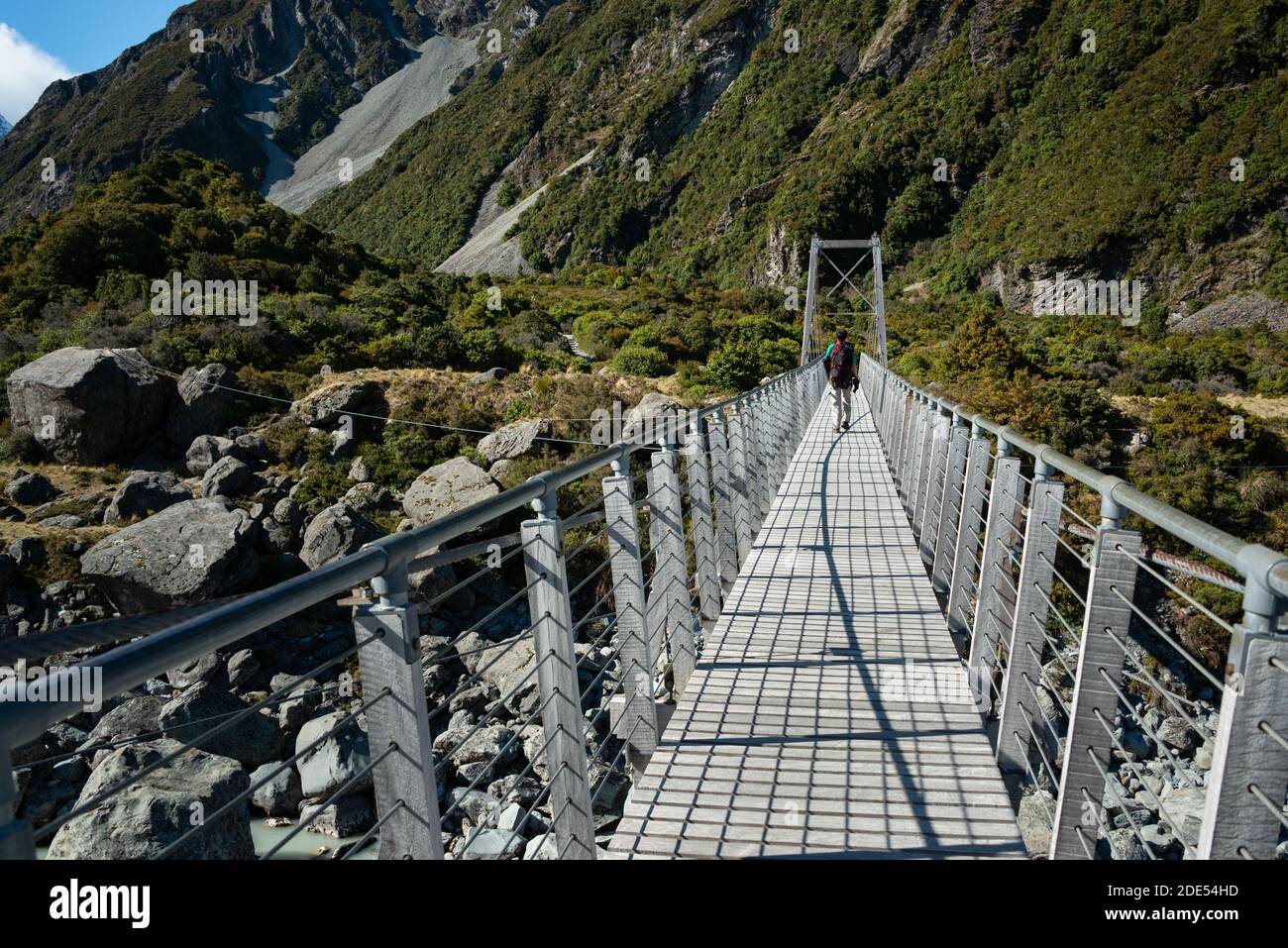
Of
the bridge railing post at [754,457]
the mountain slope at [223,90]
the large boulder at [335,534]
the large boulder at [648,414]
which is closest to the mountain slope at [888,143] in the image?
the mountain slope at [223,90]

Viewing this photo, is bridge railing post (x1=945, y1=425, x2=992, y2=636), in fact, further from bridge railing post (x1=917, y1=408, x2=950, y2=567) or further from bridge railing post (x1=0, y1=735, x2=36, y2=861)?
bridge railing post (x1=0, y1=735, x2=36, y2=861)

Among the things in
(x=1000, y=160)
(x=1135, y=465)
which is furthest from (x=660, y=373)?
(x=1000, y=160)

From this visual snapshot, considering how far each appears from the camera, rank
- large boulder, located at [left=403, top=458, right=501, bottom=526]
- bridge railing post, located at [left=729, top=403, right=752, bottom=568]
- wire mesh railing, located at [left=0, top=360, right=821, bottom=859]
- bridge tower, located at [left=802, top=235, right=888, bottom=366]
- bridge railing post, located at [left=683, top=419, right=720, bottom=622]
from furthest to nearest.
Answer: bridge tower, located at [left=802, top=235, right=888, bottom=366]
large boulder, located at [left=403, top=458, right=501, bottom=526]
bridge railing post, located at [left=729, top=403, right=752, bottom=568]
bridge railing post, located at [left=683, top=419, right=720, bottom=622]
wire mesh railing, located at [left=0, top=360, right=821, bottom=859]

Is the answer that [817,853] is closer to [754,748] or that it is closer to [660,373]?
[754,748]

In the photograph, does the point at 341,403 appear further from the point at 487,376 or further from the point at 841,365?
the point at 841,365

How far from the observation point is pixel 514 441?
1454cm

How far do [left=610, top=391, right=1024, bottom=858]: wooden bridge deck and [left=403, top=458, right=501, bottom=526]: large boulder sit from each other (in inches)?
322

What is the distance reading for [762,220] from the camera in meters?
66.5

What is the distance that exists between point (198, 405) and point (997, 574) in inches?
667

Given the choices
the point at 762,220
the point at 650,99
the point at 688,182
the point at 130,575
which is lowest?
the point at 130,575

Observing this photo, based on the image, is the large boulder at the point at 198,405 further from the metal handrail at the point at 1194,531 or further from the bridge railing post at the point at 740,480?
the metal handrail at the point at 1194,531

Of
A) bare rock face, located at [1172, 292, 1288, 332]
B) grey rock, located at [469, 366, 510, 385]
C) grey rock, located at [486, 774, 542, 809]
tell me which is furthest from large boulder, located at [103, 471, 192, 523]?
bare rock face, located at [1172, 292, 1288, 332]

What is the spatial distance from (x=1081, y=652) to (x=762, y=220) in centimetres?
6935

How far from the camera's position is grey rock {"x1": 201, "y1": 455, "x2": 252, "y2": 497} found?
13476mm
